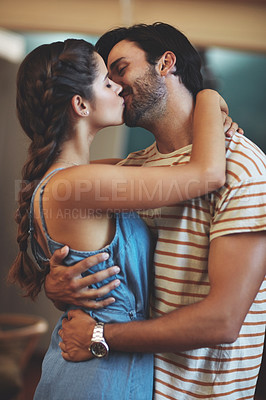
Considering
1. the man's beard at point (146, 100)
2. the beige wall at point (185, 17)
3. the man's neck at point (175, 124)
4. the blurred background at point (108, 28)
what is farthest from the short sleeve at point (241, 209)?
the beige wall at point (185, 17)

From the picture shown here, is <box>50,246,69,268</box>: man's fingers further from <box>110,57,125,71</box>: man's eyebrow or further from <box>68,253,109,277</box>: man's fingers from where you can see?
<box>110,57,125,71</box>: man's eyebrow

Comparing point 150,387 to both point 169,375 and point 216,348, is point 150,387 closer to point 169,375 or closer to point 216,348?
point 169,375

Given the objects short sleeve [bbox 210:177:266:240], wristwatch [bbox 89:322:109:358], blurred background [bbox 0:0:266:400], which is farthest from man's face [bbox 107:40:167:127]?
blurred background [bbox 0:0:266:400]

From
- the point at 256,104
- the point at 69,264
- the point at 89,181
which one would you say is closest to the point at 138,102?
the point at 89,181

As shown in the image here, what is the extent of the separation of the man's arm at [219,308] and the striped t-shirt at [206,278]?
61 millimetres

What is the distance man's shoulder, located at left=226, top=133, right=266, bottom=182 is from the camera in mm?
1145

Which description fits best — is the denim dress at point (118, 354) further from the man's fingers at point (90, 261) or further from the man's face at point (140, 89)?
the man's face at point (140, 89)

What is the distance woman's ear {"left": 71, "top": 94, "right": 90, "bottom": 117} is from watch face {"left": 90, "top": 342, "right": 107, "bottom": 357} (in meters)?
0.63

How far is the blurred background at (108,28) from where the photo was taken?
391 cm

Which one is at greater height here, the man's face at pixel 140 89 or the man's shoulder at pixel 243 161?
the man's face at pixel 140 89

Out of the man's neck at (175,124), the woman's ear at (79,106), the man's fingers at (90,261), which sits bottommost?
the man's fingers at (90,261)

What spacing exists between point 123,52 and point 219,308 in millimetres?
904

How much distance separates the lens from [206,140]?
1.17m

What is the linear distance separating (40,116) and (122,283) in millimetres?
522
